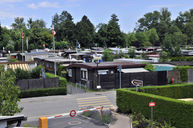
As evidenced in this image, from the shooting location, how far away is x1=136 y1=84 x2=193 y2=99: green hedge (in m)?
Result: 21.2

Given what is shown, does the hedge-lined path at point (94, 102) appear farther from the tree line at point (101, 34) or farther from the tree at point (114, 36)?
the tree at point (114, 36)

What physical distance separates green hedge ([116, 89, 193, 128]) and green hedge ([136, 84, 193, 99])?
2144 millimetres

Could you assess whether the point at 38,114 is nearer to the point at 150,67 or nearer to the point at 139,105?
the point at 139,105

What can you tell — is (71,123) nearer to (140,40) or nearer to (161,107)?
(161,107)

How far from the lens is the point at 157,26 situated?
149m

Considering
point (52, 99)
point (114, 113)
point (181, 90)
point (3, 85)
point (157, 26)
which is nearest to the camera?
point (3, 85)

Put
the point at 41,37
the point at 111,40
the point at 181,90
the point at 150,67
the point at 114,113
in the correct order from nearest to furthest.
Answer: the point at 114,113, the point at 181,90, the point at 150,67, the point at 41,37, the point at 111,40

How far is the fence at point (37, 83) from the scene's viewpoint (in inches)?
1075

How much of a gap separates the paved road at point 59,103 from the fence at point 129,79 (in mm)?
2681

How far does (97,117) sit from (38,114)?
532 cm

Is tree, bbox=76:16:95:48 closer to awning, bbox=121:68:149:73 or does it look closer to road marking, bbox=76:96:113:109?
awning, bbox=121:68:149:73

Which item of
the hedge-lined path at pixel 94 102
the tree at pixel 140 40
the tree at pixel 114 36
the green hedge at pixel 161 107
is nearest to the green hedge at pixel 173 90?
the green hedge at pixel 161 107

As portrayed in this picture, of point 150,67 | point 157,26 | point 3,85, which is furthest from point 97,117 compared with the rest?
point 157,26

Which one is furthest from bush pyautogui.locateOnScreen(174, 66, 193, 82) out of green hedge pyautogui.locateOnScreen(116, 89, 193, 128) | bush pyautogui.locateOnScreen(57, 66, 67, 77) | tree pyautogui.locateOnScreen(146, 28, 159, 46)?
tree pyautogui.locateOnScreen(146, 28, 159, 46)
